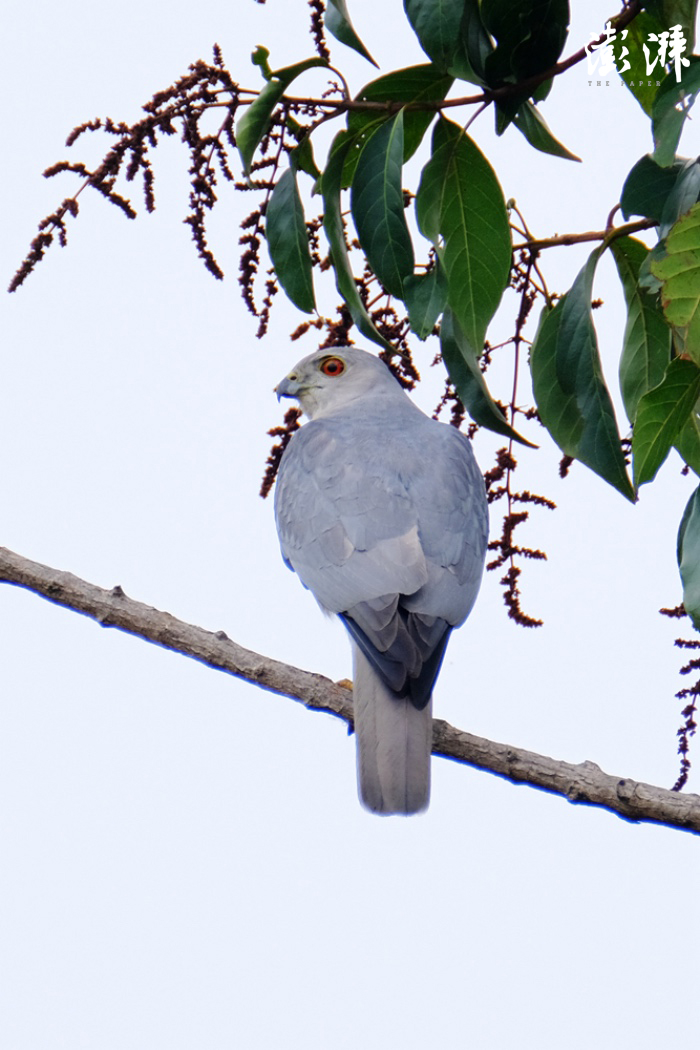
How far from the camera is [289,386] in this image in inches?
181

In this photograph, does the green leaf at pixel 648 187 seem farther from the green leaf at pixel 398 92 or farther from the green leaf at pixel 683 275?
the green leaf at pixel 683 275

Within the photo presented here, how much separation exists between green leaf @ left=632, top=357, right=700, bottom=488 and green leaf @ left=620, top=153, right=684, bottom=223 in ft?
1.90

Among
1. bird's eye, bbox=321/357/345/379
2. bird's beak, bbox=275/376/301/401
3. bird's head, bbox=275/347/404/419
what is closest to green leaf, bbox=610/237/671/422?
bird's head, bbox=275/347/404/419

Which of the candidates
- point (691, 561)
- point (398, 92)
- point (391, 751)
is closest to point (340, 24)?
point (398, 92)

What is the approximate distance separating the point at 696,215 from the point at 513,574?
3.39 feet

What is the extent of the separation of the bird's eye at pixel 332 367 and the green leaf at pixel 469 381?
6.13ft

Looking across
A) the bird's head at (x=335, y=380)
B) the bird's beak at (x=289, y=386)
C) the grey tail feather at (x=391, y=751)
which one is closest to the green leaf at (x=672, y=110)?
the grey tail feather at (x=391, y=751)

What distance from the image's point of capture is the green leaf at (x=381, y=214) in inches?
93.6

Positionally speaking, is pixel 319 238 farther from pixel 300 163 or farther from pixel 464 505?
pixel 464 505

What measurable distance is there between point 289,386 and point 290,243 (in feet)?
6.79

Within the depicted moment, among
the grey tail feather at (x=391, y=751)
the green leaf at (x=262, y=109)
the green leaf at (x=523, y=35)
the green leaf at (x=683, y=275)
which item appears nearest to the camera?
the green leaf at (x=683, y=275)

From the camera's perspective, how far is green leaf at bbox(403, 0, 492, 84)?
2.15 m

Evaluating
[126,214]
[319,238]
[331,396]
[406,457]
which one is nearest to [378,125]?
[319,238]

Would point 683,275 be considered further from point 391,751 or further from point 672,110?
point 391,751
